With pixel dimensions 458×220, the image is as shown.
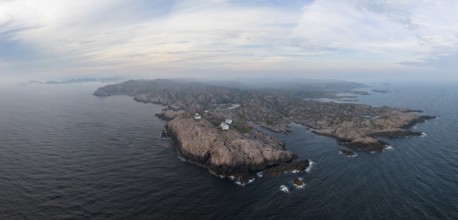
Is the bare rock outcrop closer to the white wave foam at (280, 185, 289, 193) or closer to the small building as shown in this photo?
the small building

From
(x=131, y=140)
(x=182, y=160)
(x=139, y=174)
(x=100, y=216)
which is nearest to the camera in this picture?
(x=100, y=216)

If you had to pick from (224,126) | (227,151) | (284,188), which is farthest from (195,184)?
(224,126)

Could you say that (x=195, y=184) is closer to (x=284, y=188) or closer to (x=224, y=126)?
(x=284, y=188)

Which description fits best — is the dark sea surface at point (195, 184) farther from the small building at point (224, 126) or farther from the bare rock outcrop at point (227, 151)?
the small building at point (224, 126)

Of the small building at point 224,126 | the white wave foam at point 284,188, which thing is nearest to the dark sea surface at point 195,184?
the white wave foam at point 284,188

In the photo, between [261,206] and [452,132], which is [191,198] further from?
[452,132]

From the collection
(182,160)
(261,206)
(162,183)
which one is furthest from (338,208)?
(182,160)

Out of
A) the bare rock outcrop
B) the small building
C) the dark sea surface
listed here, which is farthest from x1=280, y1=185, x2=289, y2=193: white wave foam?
the small building

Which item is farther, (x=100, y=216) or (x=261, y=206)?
(x=261, y=206)
